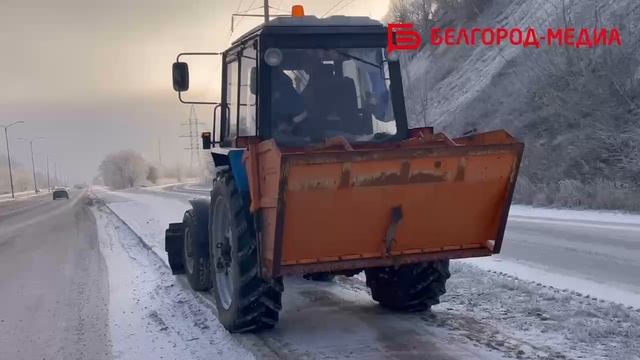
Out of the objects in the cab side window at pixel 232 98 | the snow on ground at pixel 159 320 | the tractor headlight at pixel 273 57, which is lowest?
the snow on ground at pixel 159 320

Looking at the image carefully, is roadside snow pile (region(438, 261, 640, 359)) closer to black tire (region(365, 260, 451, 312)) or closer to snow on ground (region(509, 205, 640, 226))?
black tire (region(365, 260, 451, 312))

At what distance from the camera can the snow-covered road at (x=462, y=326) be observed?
5.65 meters

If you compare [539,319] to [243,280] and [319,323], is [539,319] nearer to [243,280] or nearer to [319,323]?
[319,323]

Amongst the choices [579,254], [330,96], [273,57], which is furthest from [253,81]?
[579,254]

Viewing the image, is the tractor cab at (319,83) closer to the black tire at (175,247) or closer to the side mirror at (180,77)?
the side mirror at (180,77)

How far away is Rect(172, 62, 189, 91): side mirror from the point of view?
7496 mm

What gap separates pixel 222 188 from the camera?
6.59m

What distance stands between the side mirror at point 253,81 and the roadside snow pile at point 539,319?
2703mm

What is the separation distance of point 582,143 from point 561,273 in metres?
14.8

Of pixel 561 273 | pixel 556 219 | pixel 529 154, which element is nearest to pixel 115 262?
pixel 561 273

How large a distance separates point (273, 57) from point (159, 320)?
2964 mm

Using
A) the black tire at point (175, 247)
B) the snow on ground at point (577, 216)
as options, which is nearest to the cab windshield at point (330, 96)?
the black tire at point (175, 247)

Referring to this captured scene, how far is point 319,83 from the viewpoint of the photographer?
6.59 m

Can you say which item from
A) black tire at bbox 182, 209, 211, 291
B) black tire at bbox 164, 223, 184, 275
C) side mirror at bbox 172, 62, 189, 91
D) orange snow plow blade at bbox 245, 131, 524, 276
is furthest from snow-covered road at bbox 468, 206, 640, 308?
side mirror at bbox 172, 62, 189, 91
